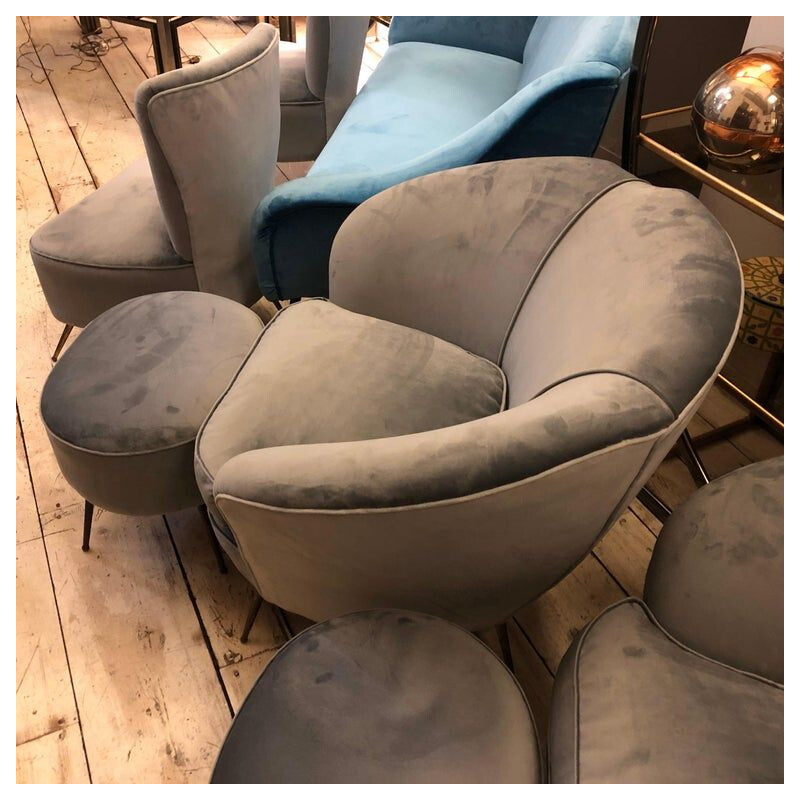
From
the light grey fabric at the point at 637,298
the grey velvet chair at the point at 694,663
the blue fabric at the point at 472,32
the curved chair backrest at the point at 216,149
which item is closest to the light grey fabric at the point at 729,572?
the grey velvet chair at the point at 694,663

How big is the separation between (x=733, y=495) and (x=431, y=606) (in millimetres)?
435

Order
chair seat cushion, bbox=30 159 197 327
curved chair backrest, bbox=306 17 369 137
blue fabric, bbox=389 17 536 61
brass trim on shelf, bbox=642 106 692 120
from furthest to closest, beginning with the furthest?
1. blue fabric, bbox=389 17 536 61
2. curved chair backrest, bbox=306 17 369 137
3. chair seat cushion, bbox=30 159 197 327
4. brass trim on shelf, bbox=642 106 692 120

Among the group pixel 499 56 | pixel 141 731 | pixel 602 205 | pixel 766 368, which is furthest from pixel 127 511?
pixel 499 56

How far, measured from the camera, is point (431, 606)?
3.33 feet

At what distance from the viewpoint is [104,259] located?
173 centimetres

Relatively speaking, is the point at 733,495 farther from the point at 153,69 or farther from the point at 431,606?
the point at 153,69

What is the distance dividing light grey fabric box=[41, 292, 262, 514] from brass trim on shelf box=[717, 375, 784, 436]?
97cm

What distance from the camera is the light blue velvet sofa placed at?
136cm

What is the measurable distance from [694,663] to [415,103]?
1.62 m

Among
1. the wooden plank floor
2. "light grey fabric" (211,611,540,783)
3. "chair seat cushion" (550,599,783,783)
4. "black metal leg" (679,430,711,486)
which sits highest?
"chair seat cushion" (550,599,783,783)

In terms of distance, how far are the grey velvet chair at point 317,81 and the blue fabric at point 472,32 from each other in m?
0.17

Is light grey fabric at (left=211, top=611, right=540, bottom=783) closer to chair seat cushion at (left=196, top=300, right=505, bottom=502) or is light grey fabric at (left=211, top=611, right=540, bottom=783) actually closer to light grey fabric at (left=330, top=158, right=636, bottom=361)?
chair seat cushion at (left=196, top=300, right=505, bottom=502)

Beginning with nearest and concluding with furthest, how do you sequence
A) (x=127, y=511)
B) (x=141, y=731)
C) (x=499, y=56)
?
1. (x=141, y=731)
2. (x=127, y=511)
3. (x=499, y=56)

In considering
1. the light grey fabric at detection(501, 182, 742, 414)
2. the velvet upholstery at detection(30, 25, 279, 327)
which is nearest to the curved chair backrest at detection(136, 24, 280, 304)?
the velvet upholstery at detection(30, 25, 279, 327)
